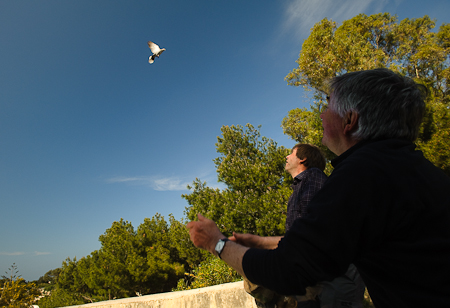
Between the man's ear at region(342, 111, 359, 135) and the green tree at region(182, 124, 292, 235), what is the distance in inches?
402

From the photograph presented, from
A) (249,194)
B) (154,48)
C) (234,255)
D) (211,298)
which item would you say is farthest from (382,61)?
(234,255)

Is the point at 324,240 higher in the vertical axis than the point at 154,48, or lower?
lower

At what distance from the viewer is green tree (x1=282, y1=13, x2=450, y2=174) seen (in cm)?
991

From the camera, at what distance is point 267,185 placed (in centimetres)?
1324

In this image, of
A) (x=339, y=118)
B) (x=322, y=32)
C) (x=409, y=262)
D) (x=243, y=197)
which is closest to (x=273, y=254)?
(x=409, y=262)

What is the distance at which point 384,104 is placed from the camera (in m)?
1.09

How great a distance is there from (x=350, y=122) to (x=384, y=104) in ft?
0.50

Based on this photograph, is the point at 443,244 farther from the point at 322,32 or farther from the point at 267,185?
the point at 322,32

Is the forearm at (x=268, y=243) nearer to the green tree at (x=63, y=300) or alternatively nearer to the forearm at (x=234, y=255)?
the forearm at (x=234, y=255)

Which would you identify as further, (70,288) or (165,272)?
(70,288)

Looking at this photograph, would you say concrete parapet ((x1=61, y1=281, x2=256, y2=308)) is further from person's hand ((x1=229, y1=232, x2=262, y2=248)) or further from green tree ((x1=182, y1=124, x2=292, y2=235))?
green tree ((x1=182, y1=124, x2=292, y2=235))

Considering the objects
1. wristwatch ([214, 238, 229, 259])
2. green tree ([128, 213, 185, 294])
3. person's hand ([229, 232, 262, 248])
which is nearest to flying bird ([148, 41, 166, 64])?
person's hand ([229, 232, 262, 248])

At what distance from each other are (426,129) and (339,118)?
1173cm

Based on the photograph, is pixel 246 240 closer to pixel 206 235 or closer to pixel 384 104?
pixel 206 235
